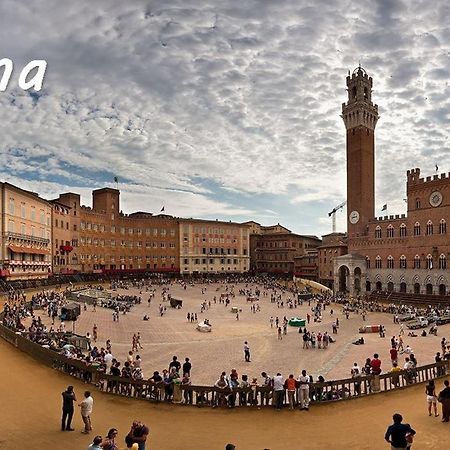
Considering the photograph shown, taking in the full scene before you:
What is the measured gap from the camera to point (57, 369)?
20.2m

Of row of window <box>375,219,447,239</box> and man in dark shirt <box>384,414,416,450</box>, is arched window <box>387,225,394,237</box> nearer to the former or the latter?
row of window <box>375,219,447,239</box>

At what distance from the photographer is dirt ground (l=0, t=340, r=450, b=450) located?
488 inches

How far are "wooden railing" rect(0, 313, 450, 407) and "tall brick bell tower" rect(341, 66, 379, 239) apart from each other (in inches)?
2507

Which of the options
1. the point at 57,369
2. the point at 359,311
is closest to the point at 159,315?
the point at 359,311

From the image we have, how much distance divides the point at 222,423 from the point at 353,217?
236 ft

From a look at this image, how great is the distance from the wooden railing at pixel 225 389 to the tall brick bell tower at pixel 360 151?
63.7 metres

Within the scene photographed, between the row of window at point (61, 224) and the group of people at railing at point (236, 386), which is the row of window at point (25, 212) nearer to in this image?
the row of window at point (61, 224)

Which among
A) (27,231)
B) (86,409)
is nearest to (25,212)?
(27,231)

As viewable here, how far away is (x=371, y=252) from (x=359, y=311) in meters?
21.5

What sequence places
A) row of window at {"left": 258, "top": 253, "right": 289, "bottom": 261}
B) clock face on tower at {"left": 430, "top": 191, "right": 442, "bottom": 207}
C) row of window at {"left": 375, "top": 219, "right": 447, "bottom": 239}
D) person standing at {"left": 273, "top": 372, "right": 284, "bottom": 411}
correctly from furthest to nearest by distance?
row of window at {"left": 258, "top": 253, "right": 289, "bottom": 261}
clock face on tower at {"left": 430, "top": 191, "right": 442, "bottom": 207}
row of window at {"left": 375, "top": 219, "right": 447, "bottom": 239}
person standing at {"left": 273, "top": 372, "right": 284, "bottom": 411}

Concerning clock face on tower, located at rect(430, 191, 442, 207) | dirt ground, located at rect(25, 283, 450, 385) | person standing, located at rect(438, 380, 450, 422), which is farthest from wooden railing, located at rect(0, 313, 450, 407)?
clock face on tower, located at rect(430, 191, 442, 207)

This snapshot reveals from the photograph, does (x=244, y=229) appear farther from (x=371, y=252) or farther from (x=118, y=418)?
(x=118, y=418)

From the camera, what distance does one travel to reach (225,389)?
1540 cm

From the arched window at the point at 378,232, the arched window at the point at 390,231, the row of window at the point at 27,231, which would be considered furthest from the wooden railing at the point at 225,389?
the arched window at the point at 378,232
